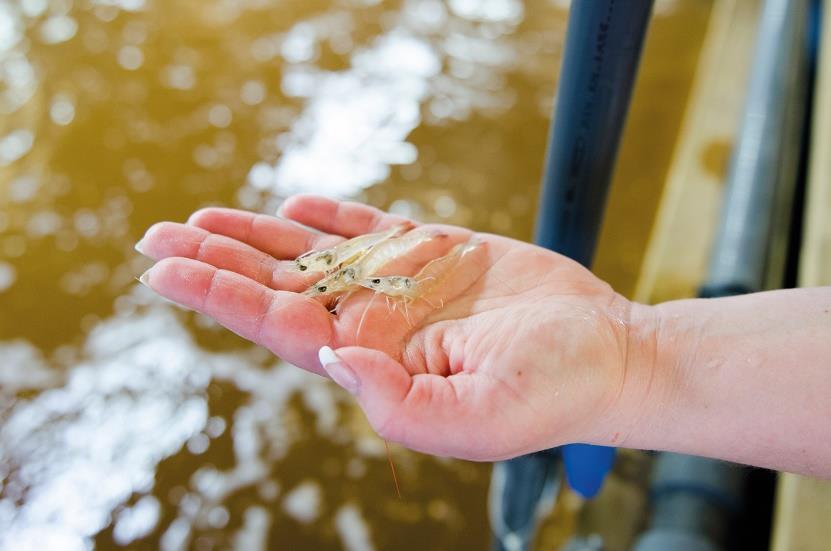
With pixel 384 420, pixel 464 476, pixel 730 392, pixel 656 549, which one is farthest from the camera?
pixel 464 476

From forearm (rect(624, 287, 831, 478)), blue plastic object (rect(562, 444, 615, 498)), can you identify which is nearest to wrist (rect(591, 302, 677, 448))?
forearm (rect(624, 287, 831, 478))

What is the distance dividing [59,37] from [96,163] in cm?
84

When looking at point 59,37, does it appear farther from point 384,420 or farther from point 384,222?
point 384,420

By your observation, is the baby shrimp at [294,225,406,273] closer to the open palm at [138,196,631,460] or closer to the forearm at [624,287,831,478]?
the open palm at [138,196,631,460]

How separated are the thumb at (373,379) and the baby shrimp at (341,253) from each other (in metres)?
0.31

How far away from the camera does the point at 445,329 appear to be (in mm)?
1172

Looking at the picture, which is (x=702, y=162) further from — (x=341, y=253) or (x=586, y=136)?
(x=341, y=253)

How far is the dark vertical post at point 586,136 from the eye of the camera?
3.48 ft

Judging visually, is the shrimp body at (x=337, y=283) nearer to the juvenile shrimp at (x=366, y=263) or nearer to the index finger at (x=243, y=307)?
the juvenile shrimp at (x=366, y=263)

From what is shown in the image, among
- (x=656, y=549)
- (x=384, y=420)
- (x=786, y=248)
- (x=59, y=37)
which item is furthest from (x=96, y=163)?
(x=786, y=248)

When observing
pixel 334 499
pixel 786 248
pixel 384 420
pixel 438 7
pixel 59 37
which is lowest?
pixel 334 499

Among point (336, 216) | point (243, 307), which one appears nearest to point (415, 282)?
point (336, 216)

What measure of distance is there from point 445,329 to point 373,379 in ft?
0.79

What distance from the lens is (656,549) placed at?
1581 mm
